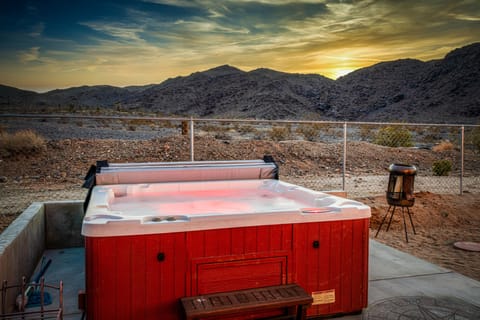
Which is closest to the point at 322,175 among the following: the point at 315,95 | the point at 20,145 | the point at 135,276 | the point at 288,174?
the point at 288,174

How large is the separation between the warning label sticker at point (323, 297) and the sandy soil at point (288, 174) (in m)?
1.81

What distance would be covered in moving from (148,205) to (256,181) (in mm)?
1187

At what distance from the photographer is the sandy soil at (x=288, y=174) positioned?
4977 mm

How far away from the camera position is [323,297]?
271cm

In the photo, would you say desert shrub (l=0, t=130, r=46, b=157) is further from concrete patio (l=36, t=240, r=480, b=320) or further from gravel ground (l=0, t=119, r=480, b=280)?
concrete patio (l=36, t=240, r=480, b=320)

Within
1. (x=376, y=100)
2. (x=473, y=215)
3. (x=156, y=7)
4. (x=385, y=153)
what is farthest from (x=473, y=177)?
(x=376, y=100)

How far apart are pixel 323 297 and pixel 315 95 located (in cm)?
4602

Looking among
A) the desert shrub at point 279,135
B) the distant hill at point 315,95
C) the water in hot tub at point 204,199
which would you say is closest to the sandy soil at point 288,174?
the water in hot tub at point 204,199

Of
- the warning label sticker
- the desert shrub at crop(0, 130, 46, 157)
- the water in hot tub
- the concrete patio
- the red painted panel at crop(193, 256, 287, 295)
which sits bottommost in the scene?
the concrete patio

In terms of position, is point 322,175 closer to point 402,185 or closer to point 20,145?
point 402,185

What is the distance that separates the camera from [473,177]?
1037 centimetres

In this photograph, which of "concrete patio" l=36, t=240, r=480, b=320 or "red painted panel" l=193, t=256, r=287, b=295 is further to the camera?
"concrete patio" l=36, t=240, r=480, b=320

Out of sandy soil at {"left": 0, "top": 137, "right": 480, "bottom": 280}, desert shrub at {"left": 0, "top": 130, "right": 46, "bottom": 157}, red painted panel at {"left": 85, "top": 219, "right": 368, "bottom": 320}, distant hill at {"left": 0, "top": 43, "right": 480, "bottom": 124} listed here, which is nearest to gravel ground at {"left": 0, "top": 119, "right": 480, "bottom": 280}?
sandy soil at {"left": 0, "top": 137, "right": 480, "bottom": 280}

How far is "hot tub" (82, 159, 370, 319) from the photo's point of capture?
2285 millimetres
